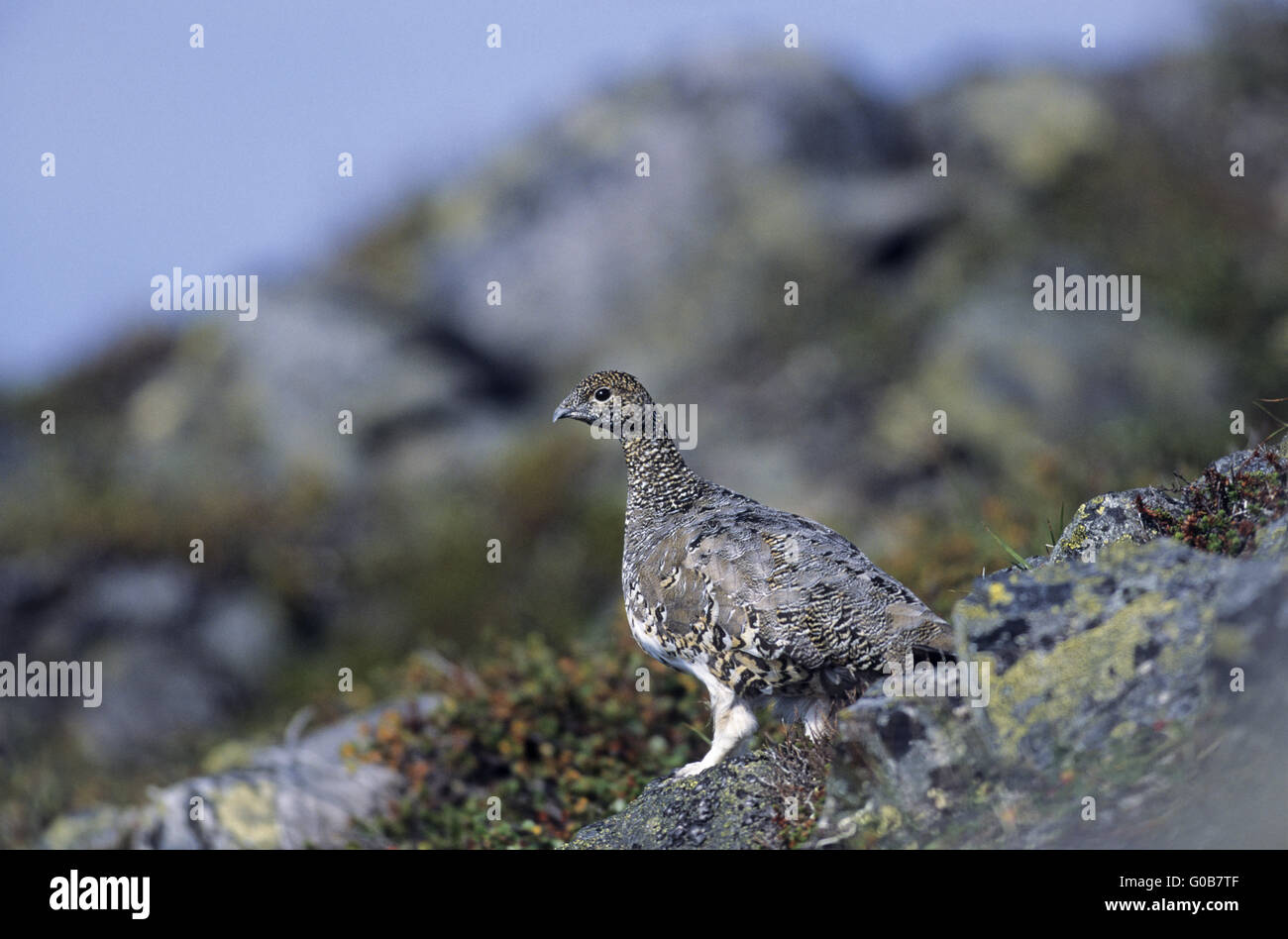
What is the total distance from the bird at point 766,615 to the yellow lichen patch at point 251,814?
12.1 feet

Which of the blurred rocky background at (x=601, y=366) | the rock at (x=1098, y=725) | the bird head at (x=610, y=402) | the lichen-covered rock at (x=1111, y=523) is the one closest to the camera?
the rock at (x=1098, y=725)

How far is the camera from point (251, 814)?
7.96 meters

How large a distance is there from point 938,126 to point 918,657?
72.2 ft

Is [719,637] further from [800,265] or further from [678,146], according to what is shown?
[678,146]

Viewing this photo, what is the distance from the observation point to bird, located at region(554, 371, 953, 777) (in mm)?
4828

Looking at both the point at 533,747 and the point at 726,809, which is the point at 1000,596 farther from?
the point at 533,747

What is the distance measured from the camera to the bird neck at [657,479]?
611 centimetres

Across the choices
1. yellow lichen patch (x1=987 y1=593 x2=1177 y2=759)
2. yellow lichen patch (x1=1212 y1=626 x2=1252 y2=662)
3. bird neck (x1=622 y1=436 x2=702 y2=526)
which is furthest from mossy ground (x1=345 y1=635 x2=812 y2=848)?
yellow lichen patch (x1=1212 y1=626 x2=1252 y2=662)

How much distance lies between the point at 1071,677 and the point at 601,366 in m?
16.8

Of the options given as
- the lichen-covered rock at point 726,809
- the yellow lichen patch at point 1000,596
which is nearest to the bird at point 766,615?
the lichen-covered rock at point 726,809

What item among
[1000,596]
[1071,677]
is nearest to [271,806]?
[1000,596]

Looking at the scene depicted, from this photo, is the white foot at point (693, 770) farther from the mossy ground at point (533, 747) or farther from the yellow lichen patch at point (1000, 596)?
the mossy ground at point (533, 747)

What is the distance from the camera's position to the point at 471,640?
1363 cm

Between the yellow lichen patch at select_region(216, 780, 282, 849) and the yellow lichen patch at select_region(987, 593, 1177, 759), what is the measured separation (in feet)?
18.0
